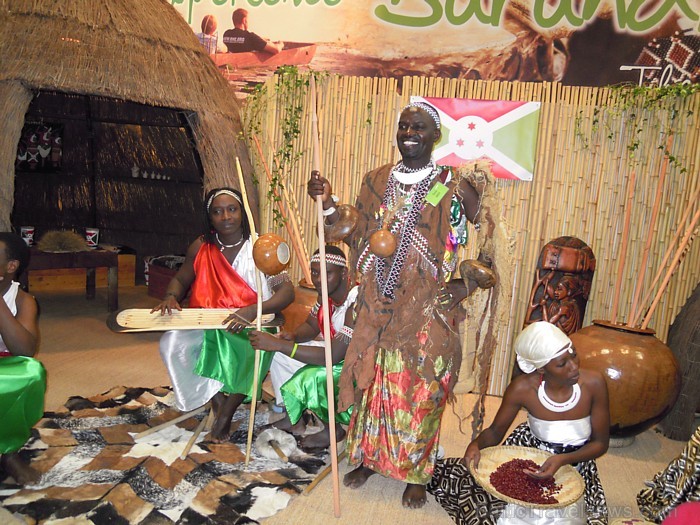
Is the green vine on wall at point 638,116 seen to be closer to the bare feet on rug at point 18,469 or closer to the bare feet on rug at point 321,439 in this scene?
the bare feet on rug at point 321,439

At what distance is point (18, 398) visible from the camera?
2174 millimetres

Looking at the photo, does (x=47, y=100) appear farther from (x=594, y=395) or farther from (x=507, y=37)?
(x=594, y=395)

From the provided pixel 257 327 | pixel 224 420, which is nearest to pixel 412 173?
pixel 257 327

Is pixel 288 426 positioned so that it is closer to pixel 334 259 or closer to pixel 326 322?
pixel 334 259

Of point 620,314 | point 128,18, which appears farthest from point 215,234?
point 620,314

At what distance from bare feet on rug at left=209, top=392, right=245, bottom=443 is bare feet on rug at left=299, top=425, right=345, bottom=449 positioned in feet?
1.28

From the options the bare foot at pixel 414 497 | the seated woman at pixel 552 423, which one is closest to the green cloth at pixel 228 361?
the bare foot at pixel 414 497

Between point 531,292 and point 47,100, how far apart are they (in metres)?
5.66

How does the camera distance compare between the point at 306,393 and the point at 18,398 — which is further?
the point at 306,393

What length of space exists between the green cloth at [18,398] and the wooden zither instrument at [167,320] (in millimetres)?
377

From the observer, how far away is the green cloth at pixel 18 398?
84.6 inches

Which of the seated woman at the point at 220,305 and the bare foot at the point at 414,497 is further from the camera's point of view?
the seated woman at the point at 220,305

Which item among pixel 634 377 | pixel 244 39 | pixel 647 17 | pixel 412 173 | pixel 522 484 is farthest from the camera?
pixel 244 39

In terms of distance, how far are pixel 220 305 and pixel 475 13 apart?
4917 mm
